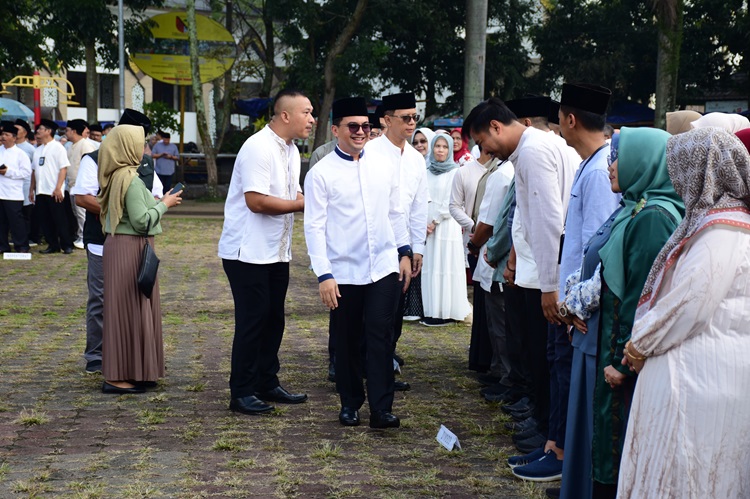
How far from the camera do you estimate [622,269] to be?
3951mm

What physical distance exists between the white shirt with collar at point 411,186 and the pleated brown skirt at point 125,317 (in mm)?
1966

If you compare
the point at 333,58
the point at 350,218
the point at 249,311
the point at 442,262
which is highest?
the point at 333,58

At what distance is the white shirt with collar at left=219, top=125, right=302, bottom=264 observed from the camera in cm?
643

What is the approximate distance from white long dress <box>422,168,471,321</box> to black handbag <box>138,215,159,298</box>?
12.3 ft

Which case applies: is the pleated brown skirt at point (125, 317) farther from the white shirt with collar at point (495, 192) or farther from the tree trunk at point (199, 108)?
the tree trunk at point (199, 108)

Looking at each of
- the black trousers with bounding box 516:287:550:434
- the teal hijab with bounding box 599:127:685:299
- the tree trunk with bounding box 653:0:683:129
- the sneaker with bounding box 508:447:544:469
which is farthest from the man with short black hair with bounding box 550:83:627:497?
the tree trunk with bounding box 653:0:683:129

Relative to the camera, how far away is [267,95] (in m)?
36.4

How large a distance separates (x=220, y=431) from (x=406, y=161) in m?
2.69

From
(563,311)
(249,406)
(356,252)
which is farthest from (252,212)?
(563,311)

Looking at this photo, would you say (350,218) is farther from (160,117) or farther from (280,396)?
(160,117)

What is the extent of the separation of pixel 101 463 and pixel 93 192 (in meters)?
2.67

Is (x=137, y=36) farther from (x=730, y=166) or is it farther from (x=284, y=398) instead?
(x=730, y=166)

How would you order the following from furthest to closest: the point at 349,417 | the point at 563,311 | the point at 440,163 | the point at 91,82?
the point at 91,82
the point at 440,163
the point at 349,417
the point at 563,311

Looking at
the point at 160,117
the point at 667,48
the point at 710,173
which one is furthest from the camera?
the point at 160,117
